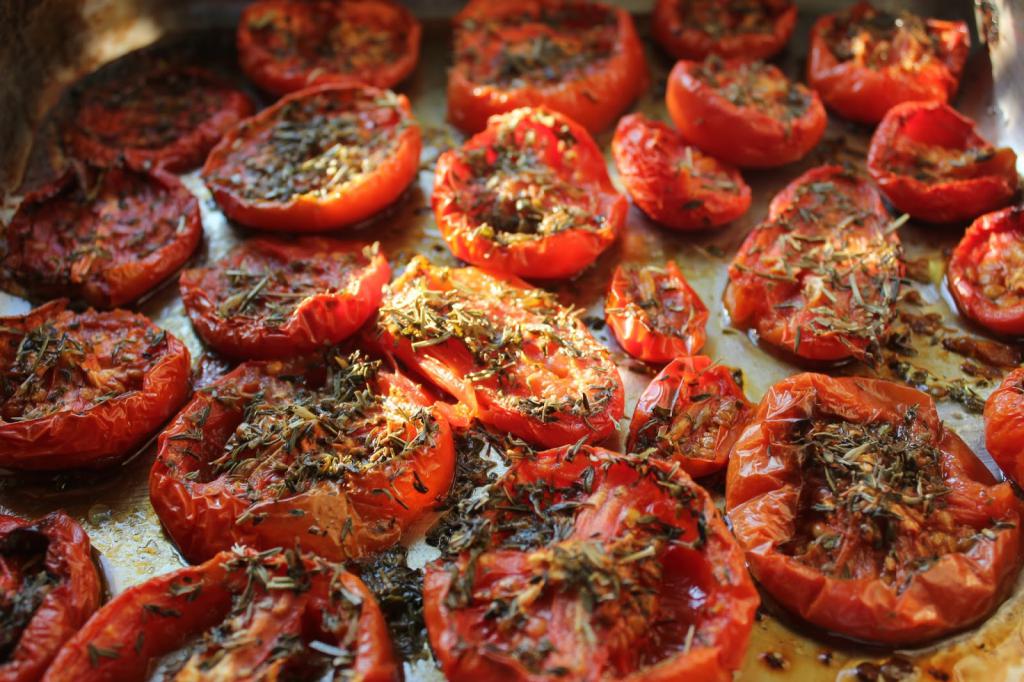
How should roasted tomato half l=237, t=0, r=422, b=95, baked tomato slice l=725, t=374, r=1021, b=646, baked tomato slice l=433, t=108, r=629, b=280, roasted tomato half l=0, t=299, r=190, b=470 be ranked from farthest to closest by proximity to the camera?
roasted tomato half l=237, t=0, r=422, b=95 → baked tomato slice l=433, t=108, r=629, b=280 → roasted tomato half l=0, t=299, r=190, b=470 → baked tomato slice l=725, t=374, r=1021, b=646

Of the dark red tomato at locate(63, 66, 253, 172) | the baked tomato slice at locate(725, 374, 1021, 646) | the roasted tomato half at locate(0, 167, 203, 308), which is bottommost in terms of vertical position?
the baked tomato slice at locate(725, 374, 1021, 646)

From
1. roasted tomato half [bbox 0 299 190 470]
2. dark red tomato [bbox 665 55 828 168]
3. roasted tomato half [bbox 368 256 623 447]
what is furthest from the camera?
dark red tomato [bbox 665 55 828 168]

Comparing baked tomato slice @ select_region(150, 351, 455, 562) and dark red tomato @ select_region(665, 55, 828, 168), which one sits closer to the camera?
baked tomato slice @ select_region(150, 351, 455, 562)

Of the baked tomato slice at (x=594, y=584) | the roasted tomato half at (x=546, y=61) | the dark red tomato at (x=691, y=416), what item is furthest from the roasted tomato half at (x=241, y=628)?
the roasted tomato half at (x=546, y=61)

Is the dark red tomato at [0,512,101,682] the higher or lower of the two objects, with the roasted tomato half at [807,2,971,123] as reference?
lower

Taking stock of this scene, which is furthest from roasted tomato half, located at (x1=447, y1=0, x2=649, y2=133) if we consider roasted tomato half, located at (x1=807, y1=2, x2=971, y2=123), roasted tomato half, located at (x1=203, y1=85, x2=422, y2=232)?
roasted tomato half, located at (x1=807, y1=2, x2=971, y2=123)

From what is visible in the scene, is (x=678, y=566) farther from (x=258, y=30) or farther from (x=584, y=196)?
(x=258, y=30)

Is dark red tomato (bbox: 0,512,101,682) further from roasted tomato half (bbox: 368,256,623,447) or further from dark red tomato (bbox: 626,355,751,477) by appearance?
dark red tomato (bbox: 626,355,751,477)
